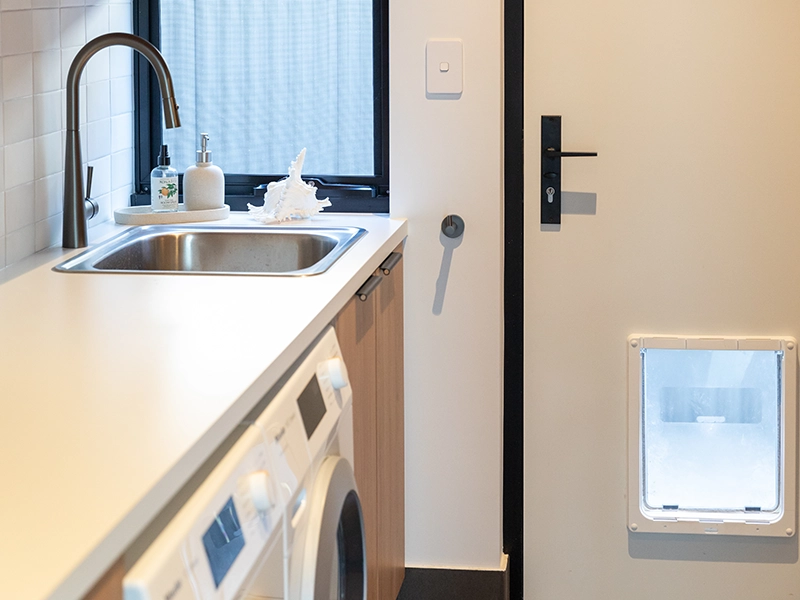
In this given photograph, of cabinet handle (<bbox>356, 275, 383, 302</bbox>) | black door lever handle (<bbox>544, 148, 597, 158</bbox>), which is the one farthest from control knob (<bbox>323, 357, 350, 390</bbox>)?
black door lever handle (<bbox>544, 148, 597, 158</bbox>)

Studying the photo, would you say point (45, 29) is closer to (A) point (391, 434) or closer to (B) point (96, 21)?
(B) point (96, 21)

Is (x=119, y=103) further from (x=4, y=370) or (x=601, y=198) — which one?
(x=4, y=370)

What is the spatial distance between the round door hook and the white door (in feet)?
0.70

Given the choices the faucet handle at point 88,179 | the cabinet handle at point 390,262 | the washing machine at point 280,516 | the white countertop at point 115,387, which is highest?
the faucet handle at point 88,179

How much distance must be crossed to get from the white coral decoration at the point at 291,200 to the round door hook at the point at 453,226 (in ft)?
0.94

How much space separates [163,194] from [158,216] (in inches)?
2.7

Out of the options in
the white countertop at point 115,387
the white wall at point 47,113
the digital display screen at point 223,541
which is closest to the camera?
the white countertop at point 115,387

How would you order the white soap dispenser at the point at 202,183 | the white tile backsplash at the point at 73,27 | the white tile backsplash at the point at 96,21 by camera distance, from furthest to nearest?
the white soap dispenser at the point at 202,183 → the white tile backsplash at the point at 96,21 → the white tile backsplash at the point at 73,27

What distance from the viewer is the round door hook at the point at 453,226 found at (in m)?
2.21

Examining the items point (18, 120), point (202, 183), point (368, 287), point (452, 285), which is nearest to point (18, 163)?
point (18, 120)

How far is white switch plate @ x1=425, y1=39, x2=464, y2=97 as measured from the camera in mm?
2170

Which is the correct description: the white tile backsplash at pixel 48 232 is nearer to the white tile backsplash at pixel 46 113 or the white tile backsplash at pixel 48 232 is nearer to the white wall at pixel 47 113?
the white wall at pixel 47 113

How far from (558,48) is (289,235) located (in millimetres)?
763

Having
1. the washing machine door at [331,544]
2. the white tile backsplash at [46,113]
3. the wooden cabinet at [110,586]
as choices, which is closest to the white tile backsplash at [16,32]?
the white tile backsplash at [46,113]
